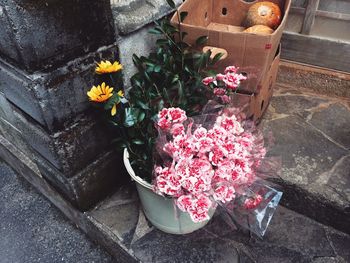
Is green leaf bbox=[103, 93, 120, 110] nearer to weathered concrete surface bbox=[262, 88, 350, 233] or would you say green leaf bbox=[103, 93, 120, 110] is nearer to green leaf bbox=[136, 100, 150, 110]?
green leaf bbox=[136, 100, 150, 110]

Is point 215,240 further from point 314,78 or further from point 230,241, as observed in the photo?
point 314,78

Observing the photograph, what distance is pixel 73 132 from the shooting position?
1937 millimetres

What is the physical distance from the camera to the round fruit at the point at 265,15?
2.33m

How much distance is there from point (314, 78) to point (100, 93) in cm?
203

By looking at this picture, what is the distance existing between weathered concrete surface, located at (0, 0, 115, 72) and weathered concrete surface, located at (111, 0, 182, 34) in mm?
144

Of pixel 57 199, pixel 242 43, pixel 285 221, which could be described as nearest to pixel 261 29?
pixel 242 43

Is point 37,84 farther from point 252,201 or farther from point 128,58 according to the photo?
point 252,201

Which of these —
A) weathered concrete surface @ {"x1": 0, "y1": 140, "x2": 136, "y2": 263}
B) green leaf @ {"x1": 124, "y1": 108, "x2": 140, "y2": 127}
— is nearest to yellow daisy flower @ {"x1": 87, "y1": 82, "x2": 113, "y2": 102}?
green leaf @ {"x1": 124, "y1": 108, "x2": 140, "y2": 127}

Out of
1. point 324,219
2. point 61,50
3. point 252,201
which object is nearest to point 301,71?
point 324,219

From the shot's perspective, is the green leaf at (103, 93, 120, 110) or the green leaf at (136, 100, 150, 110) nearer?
the green leaf at (103, 93, 120, 110)

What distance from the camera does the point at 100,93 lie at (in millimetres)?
1807

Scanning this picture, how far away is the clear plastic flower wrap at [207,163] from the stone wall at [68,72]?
0.55 meters

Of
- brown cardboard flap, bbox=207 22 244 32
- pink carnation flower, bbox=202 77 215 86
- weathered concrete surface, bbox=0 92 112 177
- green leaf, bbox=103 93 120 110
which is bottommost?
weathered concrete surface, bbox=0 92 112 177

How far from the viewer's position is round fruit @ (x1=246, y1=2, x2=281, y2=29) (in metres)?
2.33
